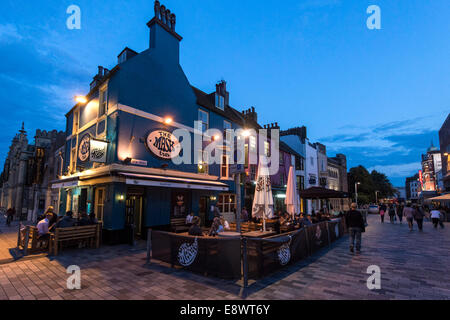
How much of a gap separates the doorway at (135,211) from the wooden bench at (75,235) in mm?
2731

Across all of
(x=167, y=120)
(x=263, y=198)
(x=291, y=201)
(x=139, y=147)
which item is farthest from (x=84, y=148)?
(x=291, y=201)

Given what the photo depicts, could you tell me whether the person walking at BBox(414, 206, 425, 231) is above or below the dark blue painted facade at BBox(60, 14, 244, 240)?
below

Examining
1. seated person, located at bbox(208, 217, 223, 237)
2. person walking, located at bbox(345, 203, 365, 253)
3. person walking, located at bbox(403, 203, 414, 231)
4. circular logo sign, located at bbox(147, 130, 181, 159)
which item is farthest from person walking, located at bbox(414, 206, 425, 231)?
circular logo sign, located at bbox(147, 130, 181, 159)

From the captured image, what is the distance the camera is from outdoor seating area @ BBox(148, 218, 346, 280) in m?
5.56

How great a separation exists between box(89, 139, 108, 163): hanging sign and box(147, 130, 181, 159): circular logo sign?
2204 mm

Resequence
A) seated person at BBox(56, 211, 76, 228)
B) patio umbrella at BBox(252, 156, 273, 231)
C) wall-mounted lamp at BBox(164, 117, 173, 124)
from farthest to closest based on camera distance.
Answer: wall-mounted lamp at BBox(164, 117, 173, 124), patio umbrella at BBox(252, 156, 273, 231), seated person at BBox(56, 211, 76, 228)

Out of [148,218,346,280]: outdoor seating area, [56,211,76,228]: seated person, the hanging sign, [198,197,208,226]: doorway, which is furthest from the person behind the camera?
[198,197,208,226]: doorway

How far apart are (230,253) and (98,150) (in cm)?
899

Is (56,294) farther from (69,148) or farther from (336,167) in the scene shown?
(336,167)

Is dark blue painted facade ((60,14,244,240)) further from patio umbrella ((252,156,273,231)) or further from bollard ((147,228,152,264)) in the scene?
patio umbrella ((252,156,273,231))

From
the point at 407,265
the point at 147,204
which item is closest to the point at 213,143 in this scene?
the point at 147,204

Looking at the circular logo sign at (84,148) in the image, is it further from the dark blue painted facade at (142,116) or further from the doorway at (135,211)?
the doorway at (135,211)

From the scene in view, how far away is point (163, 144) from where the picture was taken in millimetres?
13062
